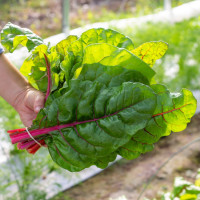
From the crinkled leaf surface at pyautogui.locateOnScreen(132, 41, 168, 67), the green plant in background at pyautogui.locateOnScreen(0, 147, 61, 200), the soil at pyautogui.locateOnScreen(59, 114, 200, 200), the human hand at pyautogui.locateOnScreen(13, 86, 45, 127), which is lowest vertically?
the soil at pyautogui.locateOnScreen(59, 114, 200, 200)

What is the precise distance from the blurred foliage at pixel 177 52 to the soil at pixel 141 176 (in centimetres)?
53

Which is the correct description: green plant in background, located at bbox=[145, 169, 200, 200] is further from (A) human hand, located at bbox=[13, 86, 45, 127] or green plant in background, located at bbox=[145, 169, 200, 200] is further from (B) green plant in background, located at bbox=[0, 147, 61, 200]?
(A) human hand, located at bbox=[13, 86, 45, 127]

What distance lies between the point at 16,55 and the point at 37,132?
149 cm

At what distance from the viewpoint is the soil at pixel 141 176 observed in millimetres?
2131

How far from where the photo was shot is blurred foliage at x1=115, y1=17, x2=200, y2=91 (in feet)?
8.30

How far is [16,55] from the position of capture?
2.23 metres

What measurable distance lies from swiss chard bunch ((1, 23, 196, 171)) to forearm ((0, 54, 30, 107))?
23 centimetres

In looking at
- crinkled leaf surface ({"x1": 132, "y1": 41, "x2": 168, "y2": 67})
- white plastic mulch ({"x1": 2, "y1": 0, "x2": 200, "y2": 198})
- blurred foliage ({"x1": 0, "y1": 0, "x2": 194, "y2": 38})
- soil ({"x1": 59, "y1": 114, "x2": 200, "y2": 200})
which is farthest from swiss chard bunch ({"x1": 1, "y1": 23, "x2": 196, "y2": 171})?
blurred foliage ({"x1": 0, "y1": 0, "x2": 194, "y2": 38})

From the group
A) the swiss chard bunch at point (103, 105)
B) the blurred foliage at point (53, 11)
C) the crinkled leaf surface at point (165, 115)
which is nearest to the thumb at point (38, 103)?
the swiss chard bunch at point (103, 105)

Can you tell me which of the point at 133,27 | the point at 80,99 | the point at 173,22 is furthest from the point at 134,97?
the point at 173,22

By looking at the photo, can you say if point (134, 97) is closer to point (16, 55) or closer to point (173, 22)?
point (16, 55)

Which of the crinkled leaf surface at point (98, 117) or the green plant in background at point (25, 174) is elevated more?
the crinkled leaf surface at point (98, 117)

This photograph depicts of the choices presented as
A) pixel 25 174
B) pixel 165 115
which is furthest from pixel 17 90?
pixel 25 174

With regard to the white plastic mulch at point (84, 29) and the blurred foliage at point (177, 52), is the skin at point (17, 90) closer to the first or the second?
the white plastic mulch at point (84, 29)
